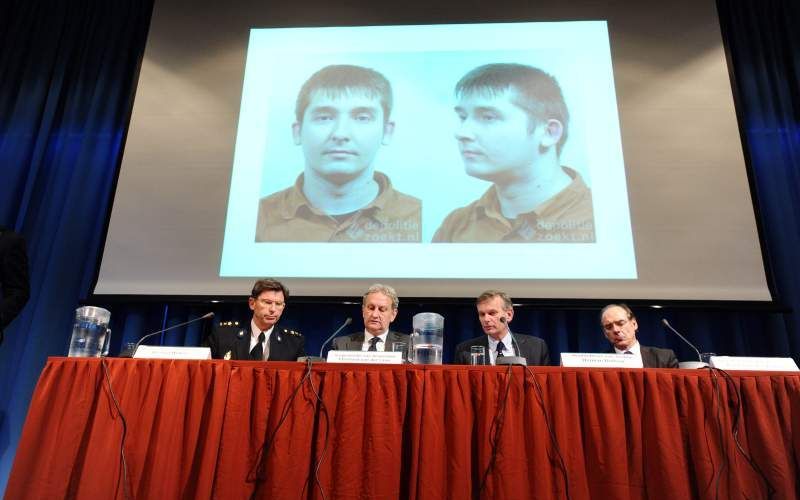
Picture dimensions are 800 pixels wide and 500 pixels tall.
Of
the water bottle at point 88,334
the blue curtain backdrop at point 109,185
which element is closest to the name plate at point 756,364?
the blue curtain backdrop at point 109,185

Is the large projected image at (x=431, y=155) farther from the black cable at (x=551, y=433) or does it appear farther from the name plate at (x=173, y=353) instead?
the black cable at (x=551, y=433)

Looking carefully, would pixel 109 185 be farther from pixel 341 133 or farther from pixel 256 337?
pixel 256 337

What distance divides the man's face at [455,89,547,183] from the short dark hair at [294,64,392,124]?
47cm

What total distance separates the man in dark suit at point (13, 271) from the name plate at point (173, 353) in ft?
3.37

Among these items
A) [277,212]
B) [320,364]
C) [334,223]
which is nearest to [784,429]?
[320,364]

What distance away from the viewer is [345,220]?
3207 millimetres

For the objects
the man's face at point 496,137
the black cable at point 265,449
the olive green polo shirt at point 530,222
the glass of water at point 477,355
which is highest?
the man's face at point 496,137

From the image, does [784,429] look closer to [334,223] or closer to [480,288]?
[480,288]

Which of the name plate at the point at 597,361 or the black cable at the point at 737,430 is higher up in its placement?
the name plate at the point at 597,361

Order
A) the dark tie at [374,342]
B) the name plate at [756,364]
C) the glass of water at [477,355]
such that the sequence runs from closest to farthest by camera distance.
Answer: the name plate at [756,364]
the glass of water at [477,355]
the dark tie at [374,342]

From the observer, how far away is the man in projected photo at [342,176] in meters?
3.19

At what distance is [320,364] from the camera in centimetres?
174

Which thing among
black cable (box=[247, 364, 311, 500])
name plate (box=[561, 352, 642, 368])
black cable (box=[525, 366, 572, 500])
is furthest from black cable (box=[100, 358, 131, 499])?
name plate (box=[561, 352, 642, 368])

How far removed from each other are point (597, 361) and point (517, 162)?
1.70m
